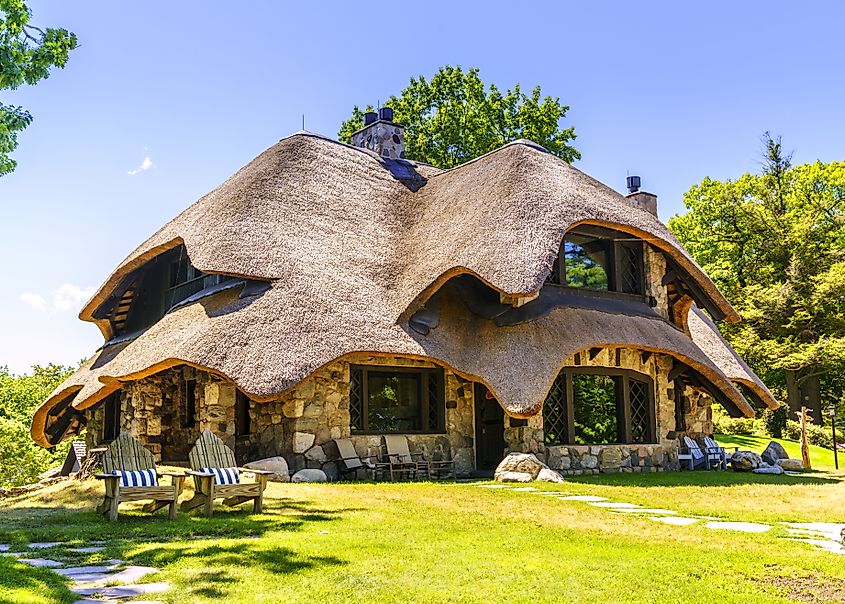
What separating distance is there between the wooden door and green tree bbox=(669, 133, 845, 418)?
Result: 15.9 meters

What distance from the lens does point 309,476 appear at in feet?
44.8

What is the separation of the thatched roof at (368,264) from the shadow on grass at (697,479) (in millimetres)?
1977

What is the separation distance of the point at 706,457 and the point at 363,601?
47.9 feet

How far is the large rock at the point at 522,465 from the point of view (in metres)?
14.1

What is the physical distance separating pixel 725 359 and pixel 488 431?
6535 millimetres

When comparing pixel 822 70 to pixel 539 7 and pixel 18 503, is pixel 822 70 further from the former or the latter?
pixel 18 503

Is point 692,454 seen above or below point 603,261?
below

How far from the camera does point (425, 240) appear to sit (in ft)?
55.9

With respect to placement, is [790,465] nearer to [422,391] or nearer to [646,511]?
[422,391]

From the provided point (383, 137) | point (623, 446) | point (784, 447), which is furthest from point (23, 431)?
point (784, 447)

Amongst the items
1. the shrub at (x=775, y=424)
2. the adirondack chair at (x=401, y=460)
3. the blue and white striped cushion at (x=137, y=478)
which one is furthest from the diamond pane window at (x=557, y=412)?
the shrub at (x=775, y=424)

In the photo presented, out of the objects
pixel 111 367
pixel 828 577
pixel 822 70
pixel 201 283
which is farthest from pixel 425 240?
pixel 828 577

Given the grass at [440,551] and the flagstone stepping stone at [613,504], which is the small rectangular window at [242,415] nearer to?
the grass at [440,551]

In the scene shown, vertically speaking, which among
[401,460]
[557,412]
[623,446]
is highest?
[557,412]
